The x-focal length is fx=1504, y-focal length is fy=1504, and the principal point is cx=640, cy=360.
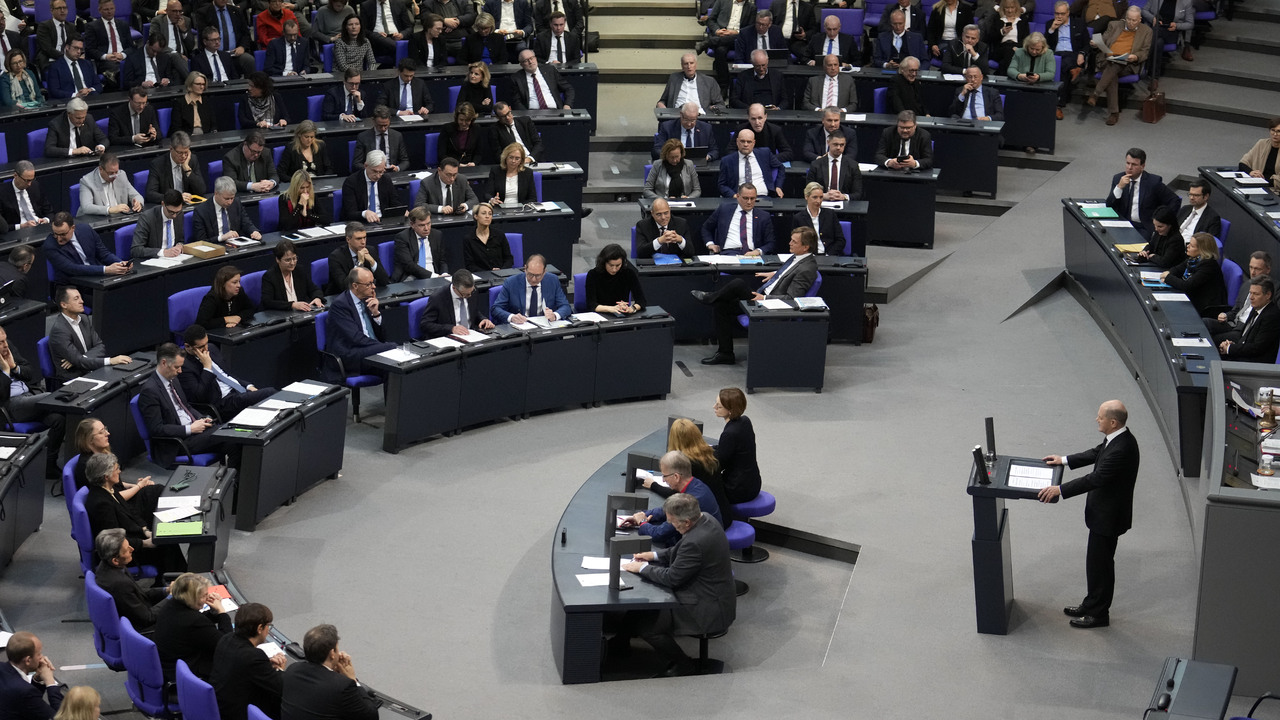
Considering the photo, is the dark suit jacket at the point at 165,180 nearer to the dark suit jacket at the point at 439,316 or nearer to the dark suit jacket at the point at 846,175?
the dark suit jacket at the point at 439,316

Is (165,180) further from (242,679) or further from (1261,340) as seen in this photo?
(1261,340)

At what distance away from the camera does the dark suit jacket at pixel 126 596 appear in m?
7.75

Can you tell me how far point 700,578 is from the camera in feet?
26.2

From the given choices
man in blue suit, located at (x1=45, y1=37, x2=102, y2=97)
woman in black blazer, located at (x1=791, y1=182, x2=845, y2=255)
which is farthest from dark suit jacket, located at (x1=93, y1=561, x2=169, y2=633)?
man in blue suit, located at (x1=45, y1=37, x2=102, y2=97)

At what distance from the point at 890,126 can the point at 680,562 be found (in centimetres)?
816

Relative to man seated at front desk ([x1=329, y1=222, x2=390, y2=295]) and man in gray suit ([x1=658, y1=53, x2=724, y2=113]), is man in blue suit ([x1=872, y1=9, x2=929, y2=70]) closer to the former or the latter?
man in gray suit ([x1=658, y1=53, x2=724, y2=113])

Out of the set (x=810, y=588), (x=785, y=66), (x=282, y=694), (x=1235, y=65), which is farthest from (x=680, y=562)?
(x=1235, y=65)

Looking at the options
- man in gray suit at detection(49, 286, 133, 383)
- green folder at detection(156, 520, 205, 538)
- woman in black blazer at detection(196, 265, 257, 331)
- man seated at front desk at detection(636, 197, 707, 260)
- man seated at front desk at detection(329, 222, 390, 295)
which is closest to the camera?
green folder at detection(156, 520, 205, 538)

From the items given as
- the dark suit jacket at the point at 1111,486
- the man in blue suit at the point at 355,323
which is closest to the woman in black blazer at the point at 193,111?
the man in blue suit at the point at 355,323

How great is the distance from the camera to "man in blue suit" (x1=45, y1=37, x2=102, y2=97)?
49.2 feet

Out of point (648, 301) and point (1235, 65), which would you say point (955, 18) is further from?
point (648, 301)

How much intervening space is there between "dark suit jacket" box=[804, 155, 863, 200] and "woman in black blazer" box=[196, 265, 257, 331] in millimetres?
5720

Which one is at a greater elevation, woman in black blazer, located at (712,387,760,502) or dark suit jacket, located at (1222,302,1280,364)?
dark suit jacket, located at (1222,302,1280,364)

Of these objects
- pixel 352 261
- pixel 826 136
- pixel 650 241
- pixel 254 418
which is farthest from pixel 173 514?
pixel 826 136
